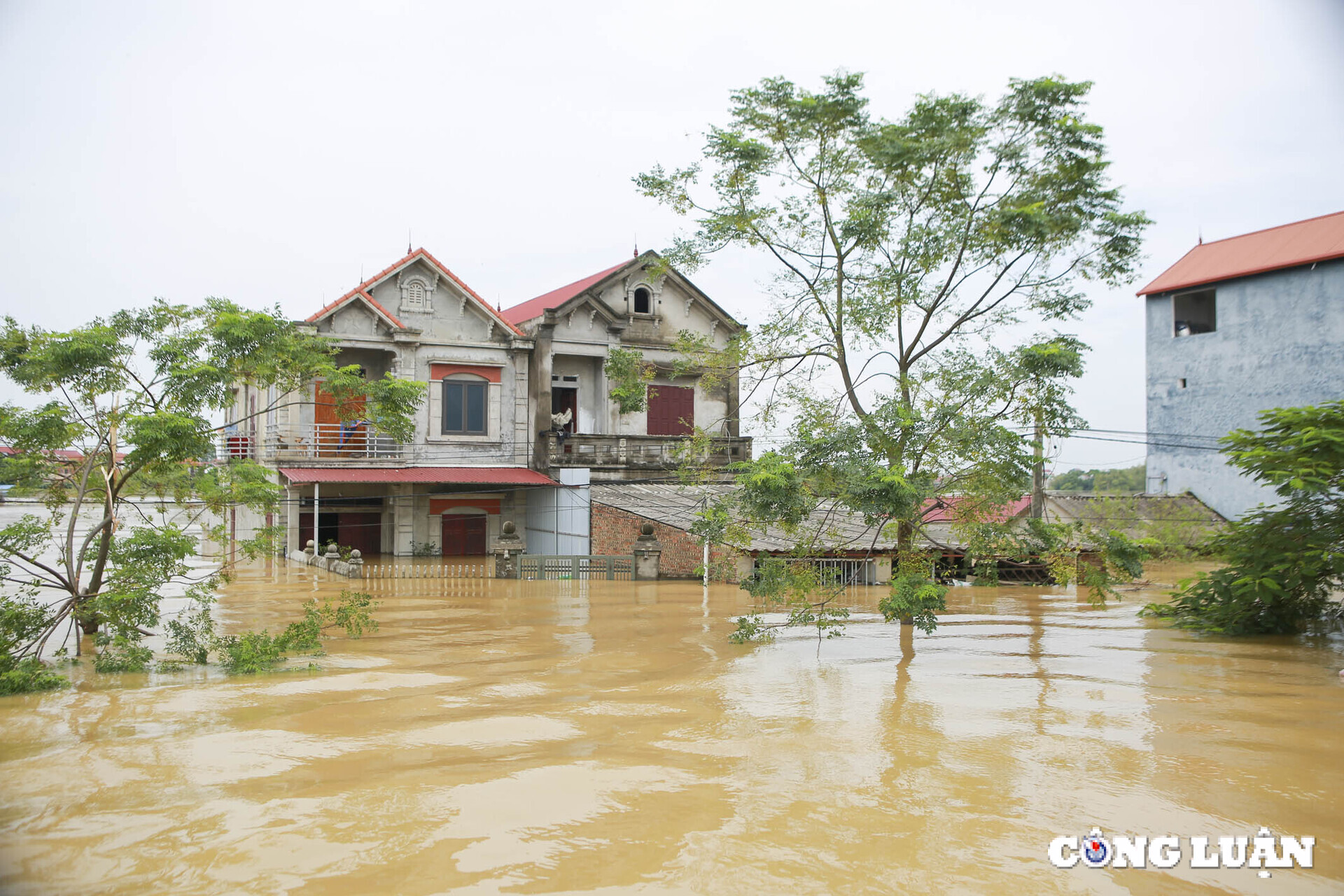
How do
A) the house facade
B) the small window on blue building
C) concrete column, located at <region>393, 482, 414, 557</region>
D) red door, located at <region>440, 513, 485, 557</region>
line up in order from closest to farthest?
the house facade
concrete column, located at <region>393, 482, 414, 557</region>
red door, located at <region>440, 513, 485, 557</region>
the small window on blue building

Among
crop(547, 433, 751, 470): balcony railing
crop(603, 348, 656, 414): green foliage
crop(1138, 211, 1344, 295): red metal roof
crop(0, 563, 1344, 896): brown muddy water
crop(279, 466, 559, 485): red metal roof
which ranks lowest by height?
crop(0, 563, 1344, 896): brown muddy water

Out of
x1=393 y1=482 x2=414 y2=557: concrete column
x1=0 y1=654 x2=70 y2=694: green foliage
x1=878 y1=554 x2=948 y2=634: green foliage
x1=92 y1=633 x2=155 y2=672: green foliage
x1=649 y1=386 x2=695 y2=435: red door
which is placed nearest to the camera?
x1=0 y1=654 x2=70 y2=694: green foliage

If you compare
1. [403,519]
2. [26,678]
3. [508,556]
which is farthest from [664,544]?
[26,678]

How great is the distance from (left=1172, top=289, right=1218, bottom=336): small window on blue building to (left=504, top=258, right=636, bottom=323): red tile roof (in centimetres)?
1784

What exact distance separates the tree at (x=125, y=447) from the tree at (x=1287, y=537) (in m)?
13.1

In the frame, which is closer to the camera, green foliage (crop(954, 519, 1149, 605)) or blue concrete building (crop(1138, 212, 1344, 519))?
green foliage (crop(954, 519, 1149, 605))

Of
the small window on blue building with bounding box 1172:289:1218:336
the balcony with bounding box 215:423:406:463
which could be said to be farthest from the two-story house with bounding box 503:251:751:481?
the small window on blue building with bounding box 1172:289:1218:336

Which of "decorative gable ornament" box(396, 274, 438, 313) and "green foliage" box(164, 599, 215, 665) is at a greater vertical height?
"decorative gable ornament" box(396, 274, 438, 313)

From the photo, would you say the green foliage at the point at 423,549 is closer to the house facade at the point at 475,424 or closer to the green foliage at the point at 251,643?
the house facade at the point at 475,424

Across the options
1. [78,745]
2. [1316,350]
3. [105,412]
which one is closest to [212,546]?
[105,412]

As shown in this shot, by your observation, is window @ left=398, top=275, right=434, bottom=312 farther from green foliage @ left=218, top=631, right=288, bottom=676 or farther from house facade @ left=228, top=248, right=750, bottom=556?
green foliage @ left=218, top=631, right=288, bottom=676

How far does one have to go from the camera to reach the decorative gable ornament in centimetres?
2788

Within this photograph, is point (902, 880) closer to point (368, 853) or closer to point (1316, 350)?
point (368, 853)

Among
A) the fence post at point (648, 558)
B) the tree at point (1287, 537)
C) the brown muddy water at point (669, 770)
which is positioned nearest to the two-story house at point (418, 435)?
the fence post at point (648, 558)
